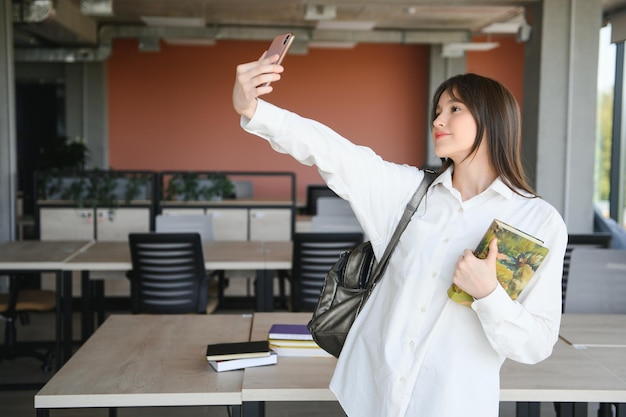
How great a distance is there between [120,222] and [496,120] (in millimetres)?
5827

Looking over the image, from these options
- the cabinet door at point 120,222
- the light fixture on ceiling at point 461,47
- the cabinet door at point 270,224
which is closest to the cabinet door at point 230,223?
the cabinet door at point 270,224

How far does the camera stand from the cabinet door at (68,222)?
22.6 feet

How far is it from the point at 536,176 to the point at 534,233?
5.48 metres

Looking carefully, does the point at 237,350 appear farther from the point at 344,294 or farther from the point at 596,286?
the point at 596,286

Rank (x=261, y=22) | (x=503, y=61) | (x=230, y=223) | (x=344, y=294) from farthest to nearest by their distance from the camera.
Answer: (x=503, y=61) → (x=261, y=22) → (x=230, y=223) → (x=344, y=294)

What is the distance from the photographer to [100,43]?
10.5 meters

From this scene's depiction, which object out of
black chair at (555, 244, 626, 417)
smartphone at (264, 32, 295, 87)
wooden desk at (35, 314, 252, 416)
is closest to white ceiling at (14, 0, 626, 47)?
black chair at (555, 244, 626, 417)

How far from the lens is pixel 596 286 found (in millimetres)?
3750

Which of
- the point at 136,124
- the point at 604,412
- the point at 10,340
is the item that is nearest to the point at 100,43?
the point at 136,124

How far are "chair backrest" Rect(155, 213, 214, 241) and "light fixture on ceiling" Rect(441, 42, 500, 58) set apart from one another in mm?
5425

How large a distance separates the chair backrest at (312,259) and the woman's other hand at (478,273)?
319cm

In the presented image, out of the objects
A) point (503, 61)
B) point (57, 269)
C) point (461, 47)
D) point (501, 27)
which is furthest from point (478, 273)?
point (503, 61)

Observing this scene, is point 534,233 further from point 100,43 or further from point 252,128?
point 100,43

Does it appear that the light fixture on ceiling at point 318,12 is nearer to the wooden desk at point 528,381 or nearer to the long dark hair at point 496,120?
the wooden desk at point 528,381
